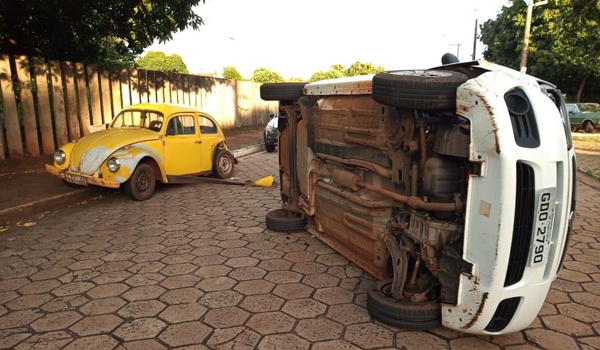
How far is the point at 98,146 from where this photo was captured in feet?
20.9

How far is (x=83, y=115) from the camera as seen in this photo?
370 inches

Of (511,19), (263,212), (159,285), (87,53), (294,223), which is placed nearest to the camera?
(159,285)

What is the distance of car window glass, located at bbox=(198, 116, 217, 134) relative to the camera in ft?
26.8

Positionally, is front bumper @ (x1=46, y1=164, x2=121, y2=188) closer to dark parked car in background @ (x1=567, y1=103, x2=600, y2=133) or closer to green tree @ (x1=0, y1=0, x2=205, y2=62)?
green tree @ (x1=0, y1=0, x2=205, y2=62)

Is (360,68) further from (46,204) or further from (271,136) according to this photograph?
(46,204)

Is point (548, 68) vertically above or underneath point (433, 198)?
above

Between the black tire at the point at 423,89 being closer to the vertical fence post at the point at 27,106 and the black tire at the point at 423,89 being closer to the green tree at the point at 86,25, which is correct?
the green tree at the point at 86,25

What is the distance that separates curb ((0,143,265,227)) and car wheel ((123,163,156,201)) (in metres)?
0.86

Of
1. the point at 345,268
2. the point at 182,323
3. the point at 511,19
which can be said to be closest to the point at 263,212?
the point at 345,268

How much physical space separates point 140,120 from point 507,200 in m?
6.68

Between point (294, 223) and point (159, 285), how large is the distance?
6.12 feet

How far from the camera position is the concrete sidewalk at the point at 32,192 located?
5707 mm

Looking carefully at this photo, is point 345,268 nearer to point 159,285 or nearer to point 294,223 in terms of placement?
point 294,223

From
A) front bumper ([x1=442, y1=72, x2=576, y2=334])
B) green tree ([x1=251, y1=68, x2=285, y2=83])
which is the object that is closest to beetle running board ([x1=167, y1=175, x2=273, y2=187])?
front bumper ([x1=442, y1=72, x2=576, y2=334])
